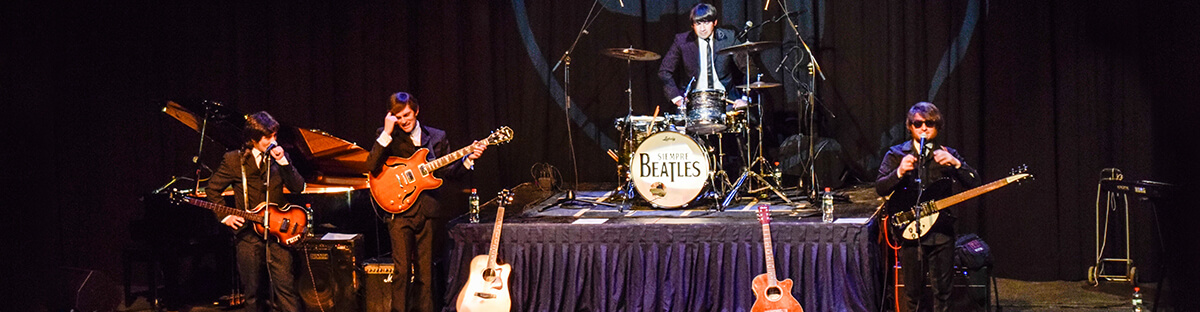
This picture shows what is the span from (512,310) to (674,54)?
2874mm

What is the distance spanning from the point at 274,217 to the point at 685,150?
287 cm

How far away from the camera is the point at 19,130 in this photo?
2971 mm

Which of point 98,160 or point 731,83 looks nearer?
point 731,83

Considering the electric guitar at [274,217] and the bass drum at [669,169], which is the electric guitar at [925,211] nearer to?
the bass drum at [669,169]

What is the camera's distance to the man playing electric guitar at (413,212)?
616 centimetres

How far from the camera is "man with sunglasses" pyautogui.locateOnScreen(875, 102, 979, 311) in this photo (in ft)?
18.1

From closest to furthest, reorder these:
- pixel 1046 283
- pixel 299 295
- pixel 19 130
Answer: pixel 19 130, pixel 299 295, pixel 1046 283

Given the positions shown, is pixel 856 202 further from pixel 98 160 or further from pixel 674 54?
pixel 98 160

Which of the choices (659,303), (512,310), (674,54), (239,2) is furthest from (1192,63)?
(239,2)

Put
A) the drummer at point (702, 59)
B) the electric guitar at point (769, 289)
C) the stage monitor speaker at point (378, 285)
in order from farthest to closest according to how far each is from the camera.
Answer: the drummer at point (702, 59) → the stage monitor speaker at point (378, 285) → the electric guitar at point (769, 289)

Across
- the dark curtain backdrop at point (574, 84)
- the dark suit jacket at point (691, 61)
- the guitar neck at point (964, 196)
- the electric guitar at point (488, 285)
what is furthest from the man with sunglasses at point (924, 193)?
the electric guitar at point (488, 285)

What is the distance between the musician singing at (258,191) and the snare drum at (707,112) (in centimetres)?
287

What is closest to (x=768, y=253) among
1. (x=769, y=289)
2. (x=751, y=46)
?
(x=769, y=289)

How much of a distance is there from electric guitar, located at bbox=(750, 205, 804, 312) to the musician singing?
307 cm
